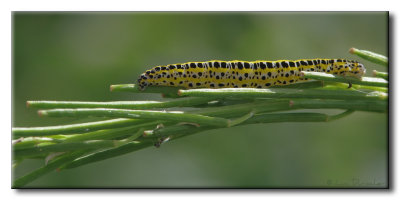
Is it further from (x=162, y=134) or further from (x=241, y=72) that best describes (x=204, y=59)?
(x=162, y=134)

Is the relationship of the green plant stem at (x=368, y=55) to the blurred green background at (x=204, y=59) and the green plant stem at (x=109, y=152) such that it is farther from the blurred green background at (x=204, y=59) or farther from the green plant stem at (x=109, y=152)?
the blurred green background at (x=204, y=59)

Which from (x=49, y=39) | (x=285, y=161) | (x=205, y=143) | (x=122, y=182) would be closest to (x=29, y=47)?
(x=49, y=39)

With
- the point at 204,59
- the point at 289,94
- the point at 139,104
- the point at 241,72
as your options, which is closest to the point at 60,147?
the point at 139,104

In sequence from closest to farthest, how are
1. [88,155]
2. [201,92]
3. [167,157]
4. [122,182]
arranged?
[201,92]
[88,155]
[122,182]
[167,157]

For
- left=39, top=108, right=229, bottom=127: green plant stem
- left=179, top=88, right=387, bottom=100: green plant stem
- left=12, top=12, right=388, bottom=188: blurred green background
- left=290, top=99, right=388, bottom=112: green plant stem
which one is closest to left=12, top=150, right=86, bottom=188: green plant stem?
left=39, top=108, right=229, bottom=127: green plant stem

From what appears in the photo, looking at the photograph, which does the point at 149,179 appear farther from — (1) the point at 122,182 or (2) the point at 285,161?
(2) the point at 285,161

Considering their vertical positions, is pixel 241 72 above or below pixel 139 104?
above

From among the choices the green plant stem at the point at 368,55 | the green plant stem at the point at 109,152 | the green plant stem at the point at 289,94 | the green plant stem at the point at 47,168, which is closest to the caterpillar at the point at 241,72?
the green plant stem at the point at 368,55
